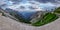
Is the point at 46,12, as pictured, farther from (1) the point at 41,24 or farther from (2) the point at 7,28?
(2) the point at 7,28

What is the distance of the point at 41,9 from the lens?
42.7 inches

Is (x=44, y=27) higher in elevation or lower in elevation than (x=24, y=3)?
lower

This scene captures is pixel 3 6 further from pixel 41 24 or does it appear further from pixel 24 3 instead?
pixel 41 24

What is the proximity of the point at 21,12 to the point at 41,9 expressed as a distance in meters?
0.14

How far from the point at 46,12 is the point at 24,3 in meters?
0.17

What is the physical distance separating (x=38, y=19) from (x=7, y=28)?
207 mm

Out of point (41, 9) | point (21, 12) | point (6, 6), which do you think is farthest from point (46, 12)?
point (6, 6)

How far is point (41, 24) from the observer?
3.27 ft

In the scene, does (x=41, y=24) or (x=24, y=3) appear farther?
(x=24, y=3)

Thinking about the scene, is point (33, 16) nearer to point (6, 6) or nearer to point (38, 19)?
point (38, 19)

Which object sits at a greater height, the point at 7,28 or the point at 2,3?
the point at 2,3

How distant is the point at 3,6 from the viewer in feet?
3.60

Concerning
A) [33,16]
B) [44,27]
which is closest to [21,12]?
[33,16]

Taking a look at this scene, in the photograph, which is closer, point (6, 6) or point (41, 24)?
point (41, 24)
